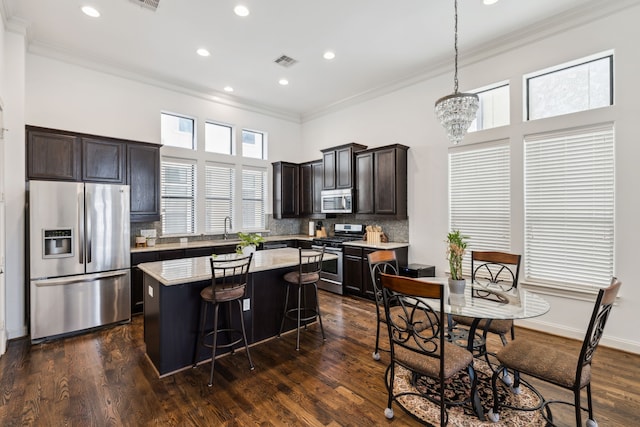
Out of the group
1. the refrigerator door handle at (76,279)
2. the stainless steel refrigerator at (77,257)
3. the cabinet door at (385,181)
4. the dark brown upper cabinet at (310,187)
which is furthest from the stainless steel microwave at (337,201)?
the refrigerator door handle at (76,279)

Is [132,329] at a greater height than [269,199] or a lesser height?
lesser

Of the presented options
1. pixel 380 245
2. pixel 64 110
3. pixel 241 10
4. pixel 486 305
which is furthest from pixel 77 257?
pixel 486 305

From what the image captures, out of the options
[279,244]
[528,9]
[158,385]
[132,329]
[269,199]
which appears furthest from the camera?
[269,199]

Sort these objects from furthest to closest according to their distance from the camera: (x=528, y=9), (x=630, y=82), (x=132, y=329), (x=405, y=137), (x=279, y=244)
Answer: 1. (x=279, y=244)
2. (x=405, y=137)
3. (x=132, y=329)
4. (x=528, y=9)
5. (x=630, y=82)

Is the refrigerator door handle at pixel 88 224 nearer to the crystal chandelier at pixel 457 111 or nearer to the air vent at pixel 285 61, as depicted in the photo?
the air vent at pixel 285 61

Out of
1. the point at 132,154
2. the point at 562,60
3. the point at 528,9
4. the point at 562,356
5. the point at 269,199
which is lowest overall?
the point at 562,356

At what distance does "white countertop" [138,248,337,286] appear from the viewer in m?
2.63

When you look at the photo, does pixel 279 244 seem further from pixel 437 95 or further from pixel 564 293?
pixel 564 293

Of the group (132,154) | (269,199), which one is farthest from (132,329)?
(269,199)

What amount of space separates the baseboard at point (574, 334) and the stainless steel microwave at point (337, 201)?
124 inches

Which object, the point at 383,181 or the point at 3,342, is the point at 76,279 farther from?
the point at 383,181

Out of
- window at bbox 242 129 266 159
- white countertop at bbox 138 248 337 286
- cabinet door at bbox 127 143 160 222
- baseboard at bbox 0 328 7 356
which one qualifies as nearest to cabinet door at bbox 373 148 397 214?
white countertop at bbox 138 248 337 286

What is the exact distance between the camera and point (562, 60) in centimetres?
363

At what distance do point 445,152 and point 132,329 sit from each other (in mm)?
5075
